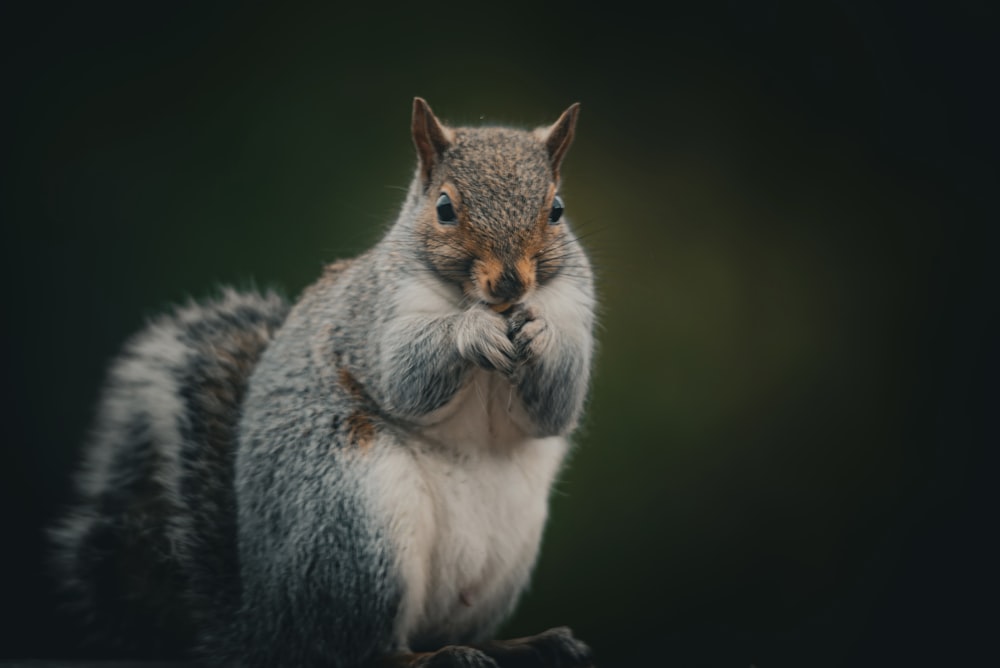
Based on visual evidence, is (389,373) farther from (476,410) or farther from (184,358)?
(184,358)

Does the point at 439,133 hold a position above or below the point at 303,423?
above

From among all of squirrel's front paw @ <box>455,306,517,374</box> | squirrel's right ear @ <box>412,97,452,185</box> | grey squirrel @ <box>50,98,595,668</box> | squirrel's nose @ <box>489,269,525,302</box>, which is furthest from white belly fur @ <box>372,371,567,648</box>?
squirrel's right ear @ <box>412,97,452,185</box>

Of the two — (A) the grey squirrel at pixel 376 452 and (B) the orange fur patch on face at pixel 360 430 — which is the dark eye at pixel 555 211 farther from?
(B) the orange fur patch on face at pixel 360 430

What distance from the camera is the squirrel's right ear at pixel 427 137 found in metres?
1.63

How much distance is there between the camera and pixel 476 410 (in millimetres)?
1674

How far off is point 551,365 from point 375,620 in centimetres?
48

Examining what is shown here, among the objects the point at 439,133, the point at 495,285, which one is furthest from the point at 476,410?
the point at 439,133

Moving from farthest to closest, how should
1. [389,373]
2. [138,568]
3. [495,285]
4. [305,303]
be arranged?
[305,303] < [138,568] < [389,373] < [495,285]

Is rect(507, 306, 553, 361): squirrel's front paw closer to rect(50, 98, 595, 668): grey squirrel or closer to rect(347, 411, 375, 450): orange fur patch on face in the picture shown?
rect(50, 98, 595, 668): grey squirrel

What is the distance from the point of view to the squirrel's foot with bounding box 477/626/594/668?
66.7 inches

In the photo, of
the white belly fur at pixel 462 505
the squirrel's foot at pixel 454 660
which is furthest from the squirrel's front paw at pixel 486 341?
the squirrel's foot at pixel 454 660

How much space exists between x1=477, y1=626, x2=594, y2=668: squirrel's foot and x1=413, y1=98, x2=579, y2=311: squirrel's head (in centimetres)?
59

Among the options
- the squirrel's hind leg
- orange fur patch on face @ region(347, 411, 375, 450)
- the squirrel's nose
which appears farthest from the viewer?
the squirrel's hind leg

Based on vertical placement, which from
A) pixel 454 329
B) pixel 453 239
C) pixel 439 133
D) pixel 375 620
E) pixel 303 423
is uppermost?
pixel 439 133
